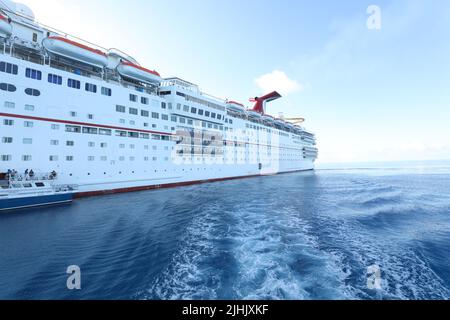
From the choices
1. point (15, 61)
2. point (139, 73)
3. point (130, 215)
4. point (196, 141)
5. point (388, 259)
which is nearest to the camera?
point (388, 259)

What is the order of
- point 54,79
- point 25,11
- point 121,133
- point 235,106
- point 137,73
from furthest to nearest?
1. point 235,106
2. point 137,73
3. point 121,133
4. point 25,11
5. point 54,79

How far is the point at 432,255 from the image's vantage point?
8.47 meters

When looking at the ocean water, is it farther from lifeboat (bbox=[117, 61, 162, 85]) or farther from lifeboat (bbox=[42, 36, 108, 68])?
lifeboat (bbox=[117, 61, 162, 85])

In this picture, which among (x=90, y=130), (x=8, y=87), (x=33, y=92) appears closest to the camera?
(x=8, y=87)

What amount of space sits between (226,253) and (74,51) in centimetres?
2686

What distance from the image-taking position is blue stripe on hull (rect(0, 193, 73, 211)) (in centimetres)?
1576

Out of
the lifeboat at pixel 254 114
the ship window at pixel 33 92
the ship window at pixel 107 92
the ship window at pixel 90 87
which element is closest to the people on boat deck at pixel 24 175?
the ship window at pixel 33 92

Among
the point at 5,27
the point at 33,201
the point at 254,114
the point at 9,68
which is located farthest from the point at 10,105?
the point at 254,114

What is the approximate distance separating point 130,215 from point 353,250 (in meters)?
14.4

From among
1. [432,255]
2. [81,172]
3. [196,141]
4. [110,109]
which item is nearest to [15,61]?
[110,109]

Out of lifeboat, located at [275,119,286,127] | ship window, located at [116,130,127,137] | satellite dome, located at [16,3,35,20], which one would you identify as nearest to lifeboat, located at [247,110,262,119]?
lifeboat, located at [275,119,286,127]

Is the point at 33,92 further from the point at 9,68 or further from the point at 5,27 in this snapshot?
the point at 5,27

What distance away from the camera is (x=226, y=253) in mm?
8703
